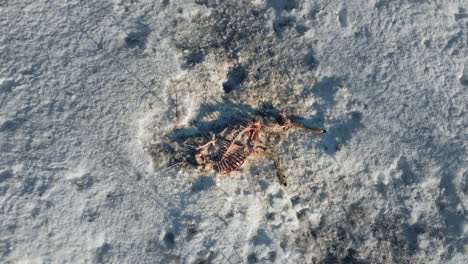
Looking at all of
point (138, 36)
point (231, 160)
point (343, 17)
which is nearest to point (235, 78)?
point (231, 160)

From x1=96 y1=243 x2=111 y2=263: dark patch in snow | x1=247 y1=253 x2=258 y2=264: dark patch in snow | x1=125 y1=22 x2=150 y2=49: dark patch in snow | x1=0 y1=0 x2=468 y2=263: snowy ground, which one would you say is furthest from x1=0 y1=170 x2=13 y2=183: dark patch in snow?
x1=247 y1=253 x2=258 y2=264: dark patch in snow

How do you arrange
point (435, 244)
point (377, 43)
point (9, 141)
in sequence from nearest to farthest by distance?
point (9, 141) → point (435, 244) → point (377, 43)

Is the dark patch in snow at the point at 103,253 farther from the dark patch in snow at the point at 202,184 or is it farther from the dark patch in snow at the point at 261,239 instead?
the dark patch in snow at the point at 261,239

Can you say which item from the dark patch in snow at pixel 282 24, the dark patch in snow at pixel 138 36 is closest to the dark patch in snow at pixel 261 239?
the dark patch in snow at pixel 282 24

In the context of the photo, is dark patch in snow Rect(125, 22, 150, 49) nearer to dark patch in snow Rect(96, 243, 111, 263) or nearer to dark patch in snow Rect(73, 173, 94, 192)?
dark patch in snow Rect(73, 173, 94, 192)

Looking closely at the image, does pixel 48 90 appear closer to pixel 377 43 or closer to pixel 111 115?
pixel 111 115

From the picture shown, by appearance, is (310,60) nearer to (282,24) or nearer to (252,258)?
(282,24)

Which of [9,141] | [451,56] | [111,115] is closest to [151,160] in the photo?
[111,115]
